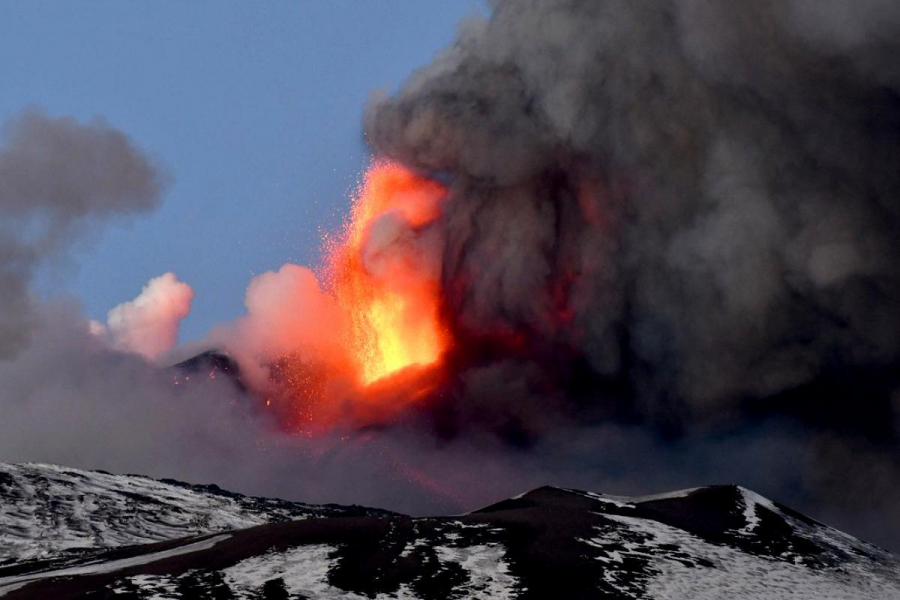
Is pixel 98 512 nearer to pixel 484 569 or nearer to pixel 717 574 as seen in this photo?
pixel 484 569

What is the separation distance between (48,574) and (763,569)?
153 ft

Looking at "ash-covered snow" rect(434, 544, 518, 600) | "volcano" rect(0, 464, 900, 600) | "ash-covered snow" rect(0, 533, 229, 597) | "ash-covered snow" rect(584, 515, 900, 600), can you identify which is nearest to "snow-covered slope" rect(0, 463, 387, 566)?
"volcano" rect(0, 464, 900, 600)

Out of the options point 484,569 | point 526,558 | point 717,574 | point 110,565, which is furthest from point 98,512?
point 717,574

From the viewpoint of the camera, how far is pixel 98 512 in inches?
5408

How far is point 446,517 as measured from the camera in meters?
79.0

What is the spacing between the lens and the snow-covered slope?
122438 millimetres

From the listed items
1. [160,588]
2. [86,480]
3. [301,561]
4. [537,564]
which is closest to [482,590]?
[537,564]

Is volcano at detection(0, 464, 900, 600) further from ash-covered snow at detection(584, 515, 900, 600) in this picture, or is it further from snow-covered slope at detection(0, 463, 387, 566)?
snow-covered slope at detection(0, 463, 387, 566)

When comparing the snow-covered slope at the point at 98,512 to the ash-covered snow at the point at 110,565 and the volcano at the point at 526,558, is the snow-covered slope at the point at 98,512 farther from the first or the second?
the ash-covered snow at the point at 110,565

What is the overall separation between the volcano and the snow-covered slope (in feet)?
134

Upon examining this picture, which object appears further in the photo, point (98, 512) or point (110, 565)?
point (98, 512)

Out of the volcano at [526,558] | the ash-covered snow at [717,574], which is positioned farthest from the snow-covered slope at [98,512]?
the ash-covered snow at [717,574]

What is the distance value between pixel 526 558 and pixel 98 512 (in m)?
86.3

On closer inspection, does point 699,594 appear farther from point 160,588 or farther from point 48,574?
point 48,574
